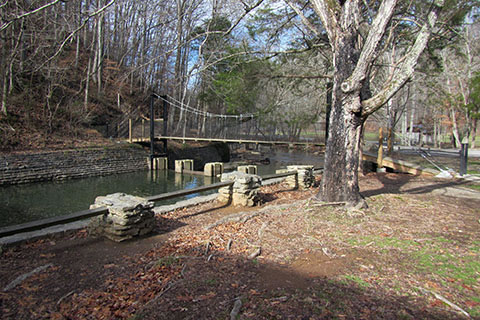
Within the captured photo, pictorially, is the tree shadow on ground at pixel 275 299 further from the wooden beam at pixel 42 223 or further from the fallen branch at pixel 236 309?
the wooden beam at pixel 42 223

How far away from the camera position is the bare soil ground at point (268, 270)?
2379mm

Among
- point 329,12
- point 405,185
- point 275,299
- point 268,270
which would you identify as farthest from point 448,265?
point 405,185

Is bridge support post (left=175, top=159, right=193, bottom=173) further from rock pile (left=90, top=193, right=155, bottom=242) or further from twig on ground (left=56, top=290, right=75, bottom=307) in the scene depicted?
twig on ground (left=56, top=290, right=75, bottom=307)

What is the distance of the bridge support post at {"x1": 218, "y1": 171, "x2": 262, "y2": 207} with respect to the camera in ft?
20.6

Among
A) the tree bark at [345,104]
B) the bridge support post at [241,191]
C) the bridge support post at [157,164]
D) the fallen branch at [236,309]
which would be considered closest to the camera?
the fallen branch at [236,309]

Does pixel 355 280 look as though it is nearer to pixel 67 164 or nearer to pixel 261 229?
pixel 261 229

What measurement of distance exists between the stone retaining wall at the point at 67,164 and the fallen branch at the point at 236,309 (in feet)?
42.5

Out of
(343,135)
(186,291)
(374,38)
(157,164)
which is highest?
(374,38)

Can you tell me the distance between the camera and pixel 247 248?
3668mm

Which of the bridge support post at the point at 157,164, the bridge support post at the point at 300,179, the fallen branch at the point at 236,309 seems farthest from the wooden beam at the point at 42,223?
the bridge support post at the point at 157,164

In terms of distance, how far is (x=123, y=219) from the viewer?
4.22 meters

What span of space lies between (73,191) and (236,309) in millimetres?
11363

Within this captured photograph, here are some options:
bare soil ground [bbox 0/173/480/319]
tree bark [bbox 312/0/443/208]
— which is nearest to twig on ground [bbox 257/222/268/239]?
bare soil ground [bbox 0/173/480/319]

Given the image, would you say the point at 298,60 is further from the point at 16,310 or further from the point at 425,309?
the point at 16,310
